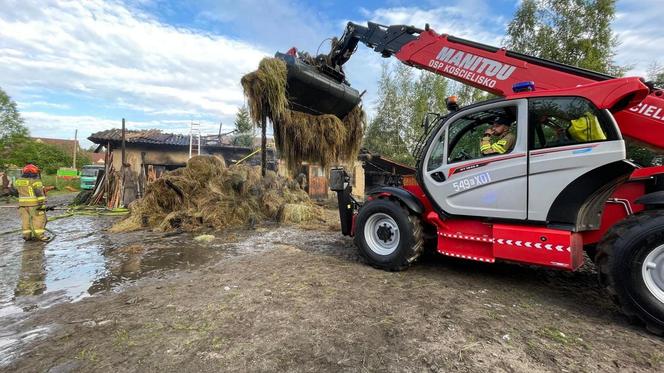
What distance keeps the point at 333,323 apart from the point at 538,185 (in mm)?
2560

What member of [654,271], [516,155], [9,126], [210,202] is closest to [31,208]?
[210,202]

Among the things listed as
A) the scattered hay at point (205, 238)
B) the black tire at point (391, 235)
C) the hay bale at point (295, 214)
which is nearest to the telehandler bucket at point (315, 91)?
the hay bale at point (295, 214)

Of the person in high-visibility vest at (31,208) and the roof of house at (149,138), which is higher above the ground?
the roof of house at (149,138)

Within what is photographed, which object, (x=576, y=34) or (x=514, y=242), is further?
(x=576, y=34)

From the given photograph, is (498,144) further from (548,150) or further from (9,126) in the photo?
(9,126)

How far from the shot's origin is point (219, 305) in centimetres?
352

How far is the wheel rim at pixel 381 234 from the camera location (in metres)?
4.77

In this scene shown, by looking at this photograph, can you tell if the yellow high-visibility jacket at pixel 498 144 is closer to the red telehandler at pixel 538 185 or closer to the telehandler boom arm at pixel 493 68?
the red telehandler at pixel 538 185

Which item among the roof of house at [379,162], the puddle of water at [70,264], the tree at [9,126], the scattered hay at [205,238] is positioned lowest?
the puddle of water at [70,264]

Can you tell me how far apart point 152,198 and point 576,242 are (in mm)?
8775

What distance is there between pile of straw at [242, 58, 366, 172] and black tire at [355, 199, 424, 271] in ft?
12.4

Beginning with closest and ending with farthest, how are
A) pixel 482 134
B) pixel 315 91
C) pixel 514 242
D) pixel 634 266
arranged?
pixel 634 266
pixel 514 242
pixel 482 134
pixel 315 91

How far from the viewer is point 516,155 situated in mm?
3791

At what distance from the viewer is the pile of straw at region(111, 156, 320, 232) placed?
8422 millimetres
